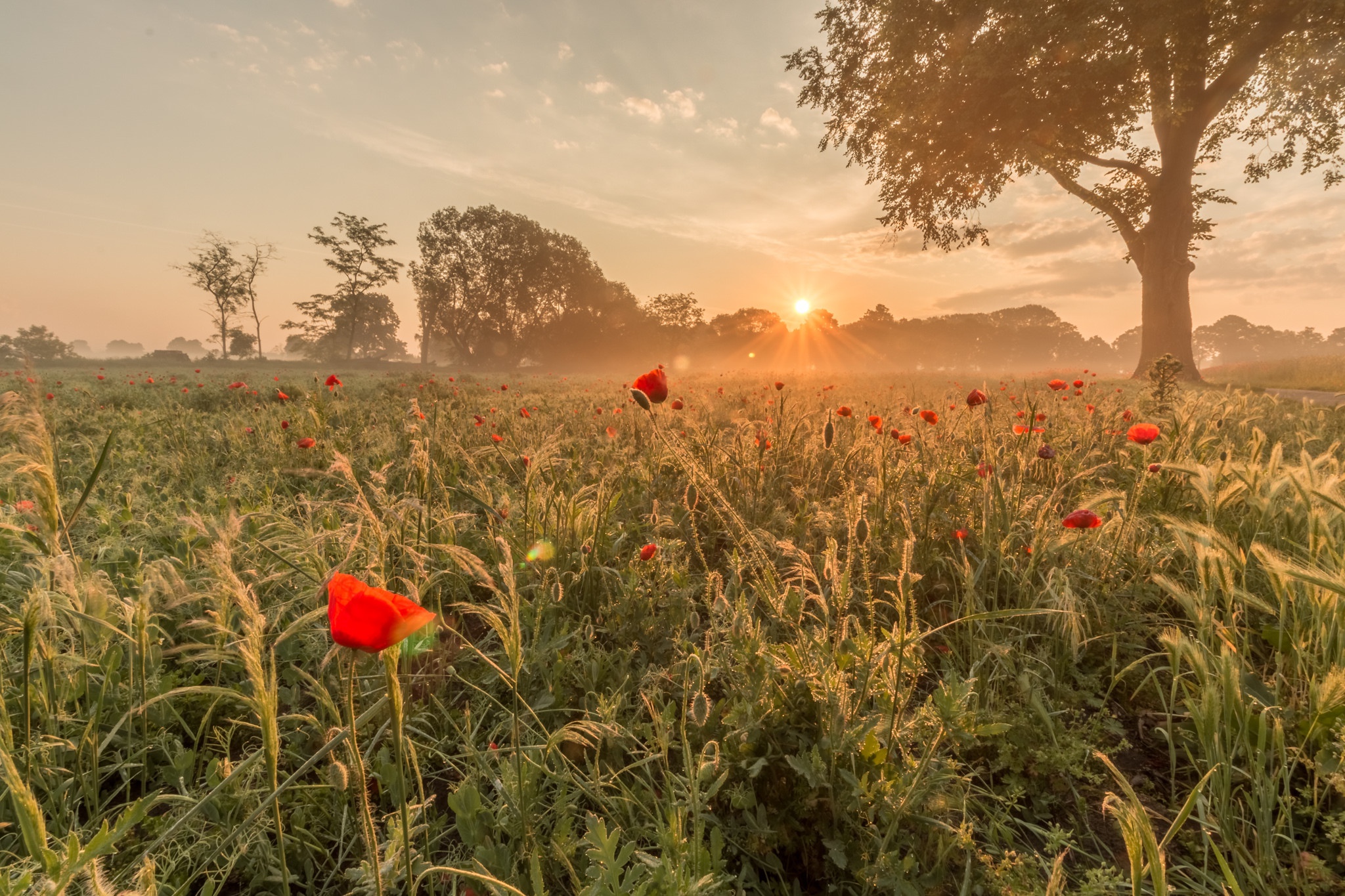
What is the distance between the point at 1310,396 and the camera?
10.7 meters

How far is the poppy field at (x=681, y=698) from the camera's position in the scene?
1.15 m

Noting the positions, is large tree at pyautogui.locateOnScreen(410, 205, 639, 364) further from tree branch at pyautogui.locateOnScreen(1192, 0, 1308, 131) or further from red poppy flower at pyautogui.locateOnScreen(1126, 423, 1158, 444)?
red poppy flower at pyautogui.locateOnScreen(1126, 423, 1158, 444)

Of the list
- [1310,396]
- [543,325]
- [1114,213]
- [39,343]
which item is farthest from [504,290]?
[39,343]

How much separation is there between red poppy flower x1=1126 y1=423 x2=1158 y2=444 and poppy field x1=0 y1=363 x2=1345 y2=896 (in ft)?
1.22

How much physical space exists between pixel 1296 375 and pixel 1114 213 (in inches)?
258

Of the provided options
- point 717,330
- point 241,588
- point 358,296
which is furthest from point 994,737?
point 717,330

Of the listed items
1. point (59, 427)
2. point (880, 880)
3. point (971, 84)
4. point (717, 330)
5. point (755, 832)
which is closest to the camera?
point (880, 880)

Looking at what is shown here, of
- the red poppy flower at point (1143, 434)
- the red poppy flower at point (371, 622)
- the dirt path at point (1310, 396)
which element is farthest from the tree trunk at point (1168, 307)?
the red poppy flower at point (371, 622)

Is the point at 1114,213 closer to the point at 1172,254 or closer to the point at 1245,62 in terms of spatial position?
the point at 1172,254

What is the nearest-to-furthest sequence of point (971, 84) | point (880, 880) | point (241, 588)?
point (241, 588)
point (880, 880)
point (971, 84)

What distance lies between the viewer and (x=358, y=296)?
48.5m

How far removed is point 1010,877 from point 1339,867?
79 cm

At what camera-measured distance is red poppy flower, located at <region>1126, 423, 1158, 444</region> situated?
→ 255 cm

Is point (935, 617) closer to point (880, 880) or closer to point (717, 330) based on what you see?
point (880, 880)
